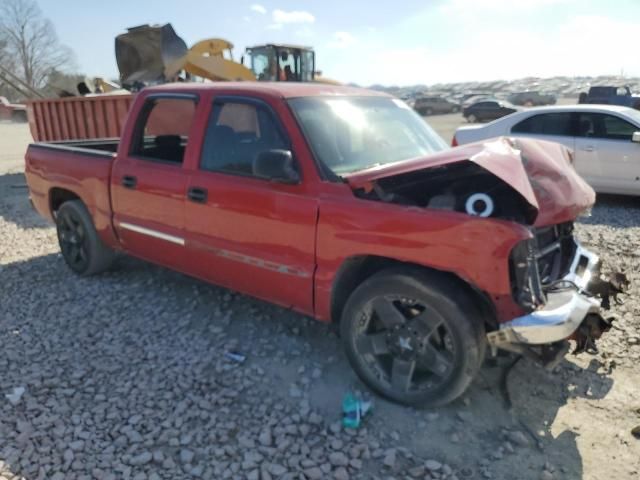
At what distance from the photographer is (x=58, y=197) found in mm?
5566

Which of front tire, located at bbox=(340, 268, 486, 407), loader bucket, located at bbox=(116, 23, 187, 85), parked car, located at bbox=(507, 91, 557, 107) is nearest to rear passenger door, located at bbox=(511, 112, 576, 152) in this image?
loader bucket, located at bbox=(116, 23, 187, 85)

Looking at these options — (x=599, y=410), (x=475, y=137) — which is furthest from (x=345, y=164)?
(x=475, y=137)

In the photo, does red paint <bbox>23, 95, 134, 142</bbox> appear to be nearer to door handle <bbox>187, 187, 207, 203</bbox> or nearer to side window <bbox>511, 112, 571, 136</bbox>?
door handle <bbox>187, 187, 207, 203</bbox>

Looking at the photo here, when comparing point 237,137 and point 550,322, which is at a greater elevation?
point 237,137

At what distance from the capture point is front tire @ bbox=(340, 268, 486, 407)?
2.93m

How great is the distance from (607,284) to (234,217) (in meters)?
2.62

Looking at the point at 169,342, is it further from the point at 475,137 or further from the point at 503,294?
the point at 475,137

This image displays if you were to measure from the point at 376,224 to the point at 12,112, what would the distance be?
1348 inches

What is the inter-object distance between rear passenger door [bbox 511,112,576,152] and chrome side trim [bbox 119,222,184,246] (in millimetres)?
6681

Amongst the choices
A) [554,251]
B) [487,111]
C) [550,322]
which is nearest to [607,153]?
[554,251]

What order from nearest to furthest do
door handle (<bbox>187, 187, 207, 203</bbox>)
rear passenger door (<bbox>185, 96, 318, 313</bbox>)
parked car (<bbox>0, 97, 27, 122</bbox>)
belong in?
rear passenger door (<bbox>185, 96, 318, 313</bbox>), door handle (<bbox>187, 187, 207, 203</bbox>), parked car (<bbox>0, 97, 27, 122</bbox>)

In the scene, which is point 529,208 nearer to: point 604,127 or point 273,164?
point 273,164

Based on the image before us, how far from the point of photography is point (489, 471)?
107 inches

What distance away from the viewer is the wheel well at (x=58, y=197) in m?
5.43
